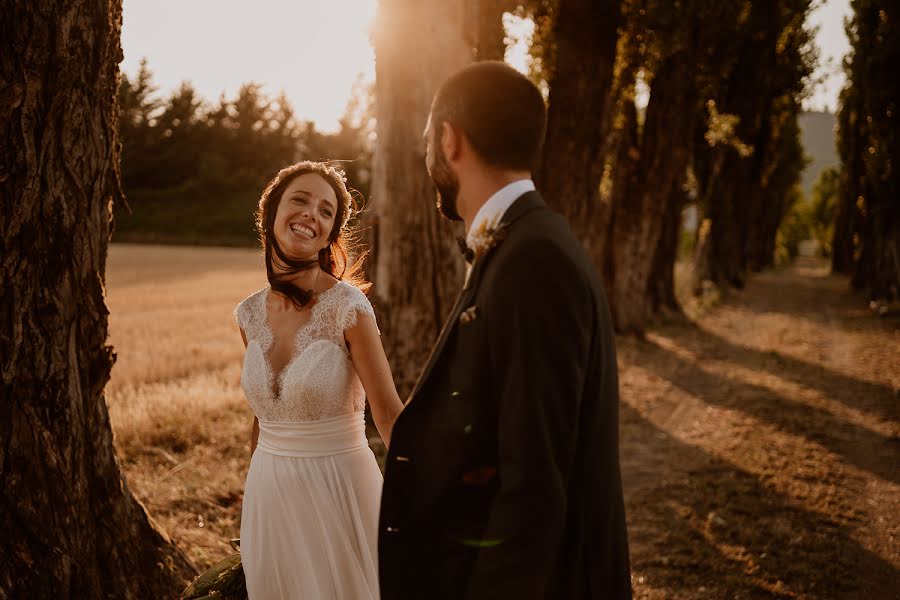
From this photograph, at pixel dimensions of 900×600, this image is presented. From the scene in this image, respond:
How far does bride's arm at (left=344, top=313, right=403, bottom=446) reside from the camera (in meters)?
2.79

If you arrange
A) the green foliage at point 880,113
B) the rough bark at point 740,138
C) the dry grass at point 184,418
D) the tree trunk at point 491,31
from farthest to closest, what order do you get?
the rough bark at point 740,138, the green foliage at point 880,113, the tree trunk at point 491,31, the dry grass at point 184,418

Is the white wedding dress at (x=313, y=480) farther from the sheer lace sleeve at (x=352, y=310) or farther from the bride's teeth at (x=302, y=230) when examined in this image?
the bride's teeth at (x=302, y=230)

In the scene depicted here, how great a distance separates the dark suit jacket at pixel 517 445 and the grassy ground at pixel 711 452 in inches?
121

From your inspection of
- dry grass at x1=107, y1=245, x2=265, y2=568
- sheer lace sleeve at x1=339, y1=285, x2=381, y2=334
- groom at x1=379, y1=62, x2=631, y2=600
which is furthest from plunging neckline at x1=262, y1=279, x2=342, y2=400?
dry grass at x1=107, y1=245, x2=265, y2=568

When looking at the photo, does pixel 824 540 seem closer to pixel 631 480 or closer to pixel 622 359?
pixel 631 480

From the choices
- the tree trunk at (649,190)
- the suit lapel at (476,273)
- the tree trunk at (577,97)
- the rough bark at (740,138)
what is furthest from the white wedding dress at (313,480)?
the rough bark at (740,138)

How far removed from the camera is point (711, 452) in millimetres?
7520

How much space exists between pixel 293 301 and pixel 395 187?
3582mm

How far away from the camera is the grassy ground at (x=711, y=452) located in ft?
16.3

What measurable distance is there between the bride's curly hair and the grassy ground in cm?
244

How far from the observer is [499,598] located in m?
1.71

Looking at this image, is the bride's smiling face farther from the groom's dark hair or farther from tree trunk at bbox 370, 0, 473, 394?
tree trunk at bbox 370, 0, 473, 394

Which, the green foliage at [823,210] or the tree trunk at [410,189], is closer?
the tree trunk at [410,189]

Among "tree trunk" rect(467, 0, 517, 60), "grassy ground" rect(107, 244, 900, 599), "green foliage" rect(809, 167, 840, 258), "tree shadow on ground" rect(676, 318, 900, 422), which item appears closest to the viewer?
"grassy ground" rect(107, 244, 900, 599)
